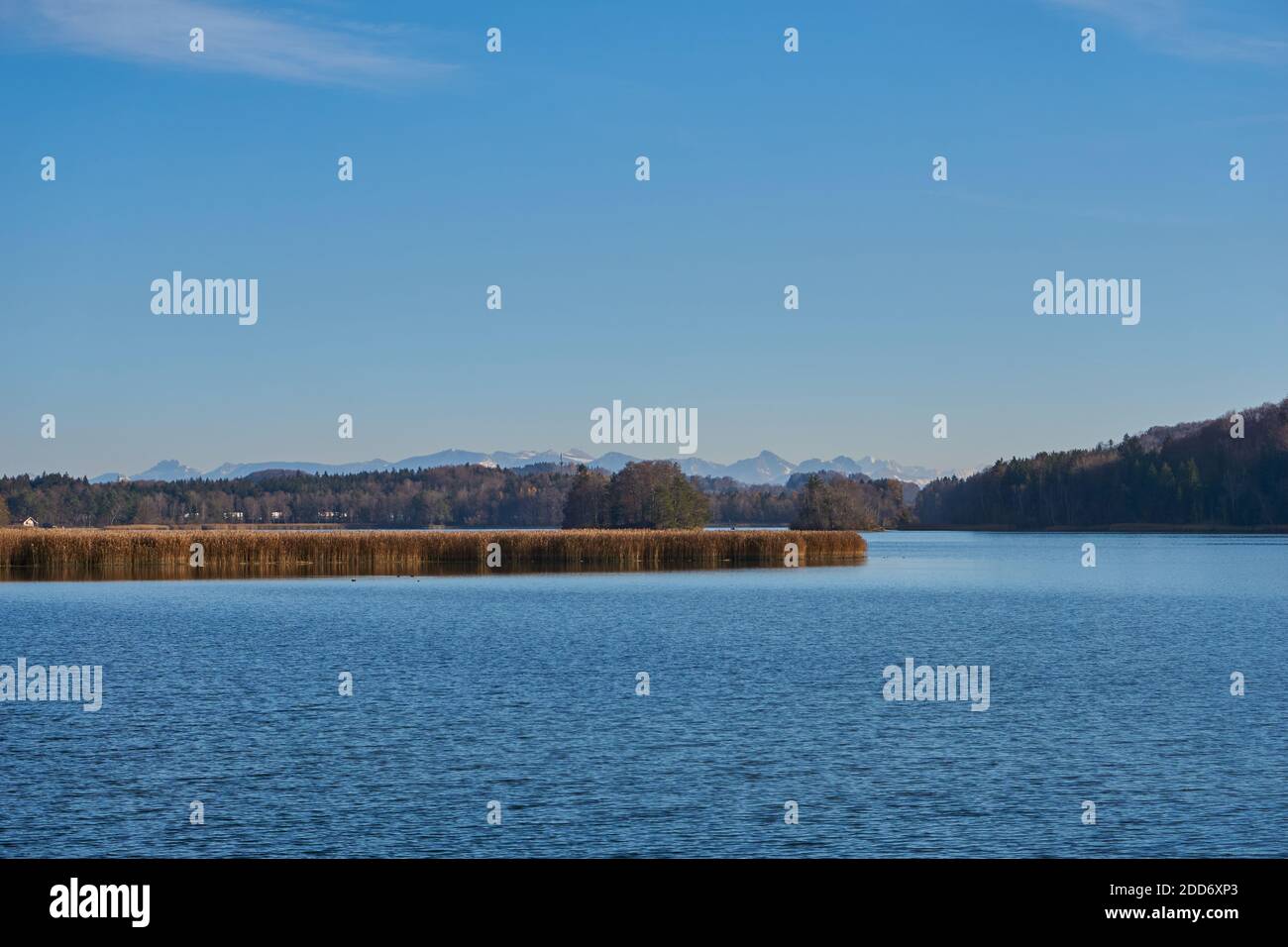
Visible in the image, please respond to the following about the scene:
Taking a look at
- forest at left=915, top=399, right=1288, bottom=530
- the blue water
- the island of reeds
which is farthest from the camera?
forest at left=915, top=399, right=1288, bottom=530

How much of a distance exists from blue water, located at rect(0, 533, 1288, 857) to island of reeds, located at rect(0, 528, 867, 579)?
87.1ft

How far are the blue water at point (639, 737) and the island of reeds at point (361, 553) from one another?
1045 inches

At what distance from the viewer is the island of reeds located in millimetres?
81125

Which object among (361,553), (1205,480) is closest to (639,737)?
(361,553)

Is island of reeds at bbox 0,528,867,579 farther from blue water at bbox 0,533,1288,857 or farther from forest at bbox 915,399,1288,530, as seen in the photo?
forest at bbox 915,399,1288,530

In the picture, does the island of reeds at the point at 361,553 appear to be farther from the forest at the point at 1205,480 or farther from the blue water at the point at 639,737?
the forest at the point at 1205,480

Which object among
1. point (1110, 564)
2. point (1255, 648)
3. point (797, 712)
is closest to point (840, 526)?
point (1110, 564)

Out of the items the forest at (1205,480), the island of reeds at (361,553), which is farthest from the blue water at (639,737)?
the forest at (1205,480)

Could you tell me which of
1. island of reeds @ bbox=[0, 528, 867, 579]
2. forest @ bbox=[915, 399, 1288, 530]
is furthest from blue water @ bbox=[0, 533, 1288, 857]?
forest @ bbox=[915, 399, 1288, 530]

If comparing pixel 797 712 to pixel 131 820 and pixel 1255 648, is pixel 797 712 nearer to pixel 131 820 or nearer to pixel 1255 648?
pixel 131 820

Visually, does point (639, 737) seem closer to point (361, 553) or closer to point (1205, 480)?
point (361, 553)

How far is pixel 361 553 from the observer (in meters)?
87.8

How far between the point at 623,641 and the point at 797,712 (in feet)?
51.0

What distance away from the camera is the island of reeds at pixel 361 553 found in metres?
81.1
